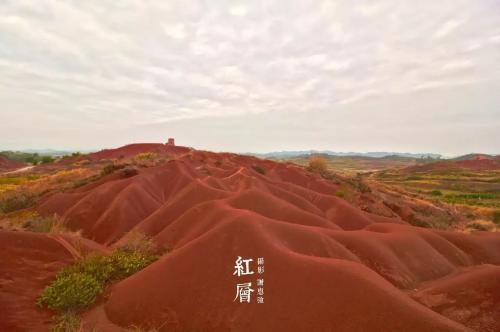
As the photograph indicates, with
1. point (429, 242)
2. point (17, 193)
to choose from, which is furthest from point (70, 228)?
point (429, 242)

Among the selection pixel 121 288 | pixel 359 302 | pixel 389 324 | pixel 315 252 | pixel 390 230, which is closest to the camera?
pixel 389 324

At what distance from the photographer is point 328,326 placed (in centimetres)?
988

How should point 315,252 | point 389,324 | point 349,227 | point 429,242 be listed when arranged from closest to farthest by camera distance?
point 389,324
point 315,252
point 429,242
point 349,227

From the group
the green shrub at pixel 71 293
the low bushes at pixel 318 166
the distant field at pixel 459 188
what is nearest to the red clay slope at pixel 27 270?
the green shrub at pixel 71 293

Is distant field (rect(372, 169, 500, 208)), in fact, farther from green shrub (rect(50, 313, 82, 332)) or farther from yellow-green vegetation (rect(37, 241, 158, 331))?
green shrub (rect(50, 313, 82, 332))

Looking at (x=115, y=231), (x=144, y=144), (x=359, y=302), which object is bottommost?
(x=115, y=231)

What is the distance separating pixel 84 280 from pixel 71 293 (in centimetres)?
85

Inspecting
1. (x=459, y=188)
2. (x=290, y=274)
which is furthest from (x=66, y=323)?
(x=459, y=188)

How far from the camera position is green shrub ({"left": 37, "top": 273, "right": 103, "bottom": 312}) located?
475 inches

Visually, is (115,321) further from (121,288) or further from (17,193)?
(17,193)

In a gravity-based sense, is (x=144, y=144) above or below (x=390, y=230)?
above

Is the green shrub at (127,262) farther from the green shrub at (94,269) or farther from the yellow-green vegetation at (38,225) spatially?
the yellow-green vegetation at (38,225)

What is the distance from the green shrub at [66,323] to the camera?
10.7 metres

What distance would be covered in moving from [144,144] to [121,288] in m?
82.2
